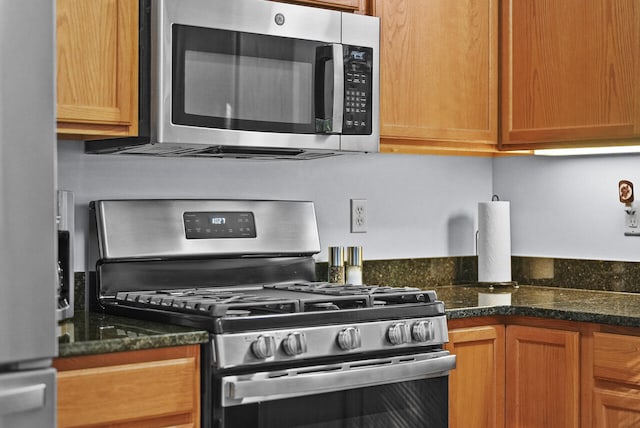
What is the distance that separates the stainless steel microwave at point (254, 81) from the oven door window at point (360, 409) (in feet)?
2.35

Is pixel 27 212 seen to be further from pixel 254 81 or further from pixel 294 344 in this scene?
pixel 254 81

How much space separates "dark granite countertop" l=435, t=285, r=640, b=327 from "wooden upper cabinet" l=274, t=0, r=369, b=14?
943 mm

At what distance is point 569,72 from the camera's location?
3.12 meters

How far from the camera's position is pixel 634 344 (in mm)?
2625

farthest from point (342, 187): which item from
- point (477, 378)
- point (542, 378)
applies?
point (542, 378)

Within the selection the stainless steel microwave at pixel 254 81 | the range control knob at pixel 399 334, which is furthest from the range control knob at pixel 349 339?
the stainless steel microwave at pixel 254 81

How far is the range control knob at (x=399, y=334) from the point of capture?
2504mm

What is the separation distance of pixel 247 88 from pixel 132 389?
926 mm

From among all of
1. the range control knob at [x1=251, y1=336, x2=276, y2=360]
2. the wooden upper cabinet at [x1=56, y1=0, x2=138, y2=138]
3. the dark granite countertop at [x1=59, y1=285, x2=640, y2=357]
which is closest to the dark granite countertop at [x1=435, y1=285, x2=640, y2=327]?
the dark granite countertop at [x1=59, y1=285, x2=640, y2=357]

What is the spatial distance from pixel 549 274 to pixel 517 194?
1.09 feet

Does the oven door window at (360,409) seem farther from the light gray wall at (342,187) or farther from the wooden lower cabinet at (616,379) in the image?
the light gray wall at (342,187)

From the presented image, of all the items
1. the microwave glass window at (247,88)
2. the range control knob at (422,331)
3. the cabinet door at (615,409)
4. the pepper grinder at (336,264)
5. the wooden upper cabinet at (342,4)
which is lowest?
the cabinet door at (615,409)

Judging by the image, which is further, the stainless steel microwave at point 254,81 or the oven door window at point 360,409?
the stainless steel microwave at point 254,81

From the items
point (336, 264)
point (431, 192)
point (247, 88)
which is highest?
point (247, 88)
